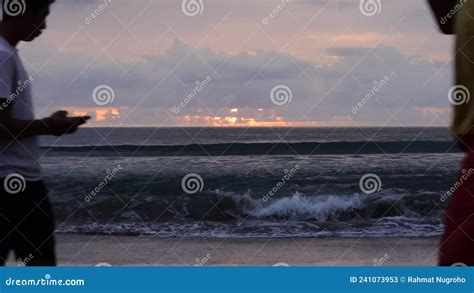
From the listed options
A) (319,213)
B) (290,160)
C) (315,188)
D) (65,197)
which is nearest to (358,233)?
(319,213)

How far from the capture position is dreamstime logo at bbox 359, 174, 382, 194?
7410mm

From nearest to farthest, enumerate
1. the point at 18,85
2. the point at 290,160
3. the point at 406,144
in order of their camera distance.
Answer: the point at 18,85, the point at 290,160, the point at 406,144

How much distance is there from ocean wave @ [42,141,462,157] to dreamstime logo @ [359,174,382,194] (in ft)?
1.11

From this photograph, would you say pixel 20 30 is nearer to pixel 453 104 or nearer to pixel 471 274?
pixel 453 104

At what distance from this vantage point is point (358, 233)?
19.7ft

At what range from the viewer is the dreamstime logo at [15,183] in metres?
2.72

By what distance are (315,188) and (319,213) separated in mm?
727

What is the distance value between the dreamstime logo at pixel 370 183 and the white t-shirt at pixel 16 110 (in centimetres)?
497

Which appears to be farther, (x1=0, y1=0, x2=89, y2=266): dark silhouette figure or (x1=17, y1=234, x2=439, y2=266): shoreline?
(x1=17, y1=234, x2=439, y2=266): shoreline
